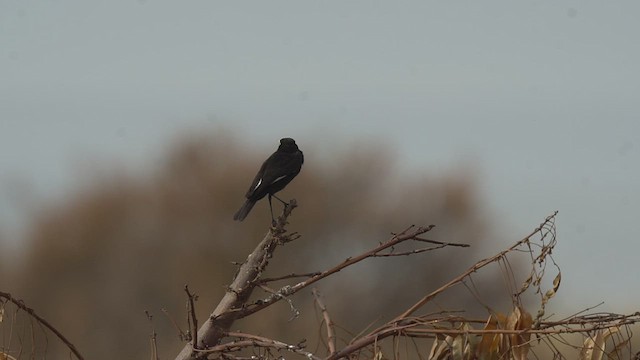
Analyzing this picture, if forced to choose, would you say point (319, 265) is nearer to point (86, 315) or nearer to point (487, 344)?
point (86, 315)

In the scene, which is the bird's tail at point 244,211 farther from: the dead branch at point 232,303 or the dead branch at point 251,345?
the dead branch at point 251,345

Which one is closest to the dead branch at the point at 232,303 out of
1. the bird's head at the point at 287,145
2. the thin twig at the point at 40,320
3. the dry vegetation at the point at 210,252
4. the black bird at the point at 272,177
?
the thin twig at the point at 40,320

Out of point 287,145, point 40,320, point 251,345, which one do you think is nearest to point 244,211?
point 287,145

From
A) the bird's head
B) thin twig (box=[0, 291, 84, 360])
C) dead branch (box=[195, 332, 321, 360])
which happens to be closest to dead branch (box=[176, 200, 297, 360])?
dead branch (box=[195, 332, 321, 360])

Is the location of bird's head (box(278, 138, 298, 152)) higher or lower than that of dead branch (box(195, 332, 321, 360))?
higher

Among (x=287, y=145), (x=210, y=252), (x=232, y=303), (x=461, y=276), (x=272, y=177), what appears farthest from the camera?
(x=210, y=252)

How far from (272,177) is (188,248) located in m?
26.8

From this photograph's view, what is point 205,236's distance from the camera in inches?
1344

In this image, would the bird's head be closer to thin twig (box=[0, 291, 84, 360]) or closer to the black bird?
the black bird

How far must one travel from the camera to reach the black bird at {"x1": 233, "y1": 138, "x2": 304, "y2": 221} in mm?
7508

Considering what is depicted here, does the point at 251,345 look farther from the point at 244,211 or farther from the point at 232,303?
the point at 244,211

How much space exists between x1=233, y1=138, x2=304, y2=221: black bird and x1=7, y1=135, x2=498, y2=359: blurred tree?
78.6 feet

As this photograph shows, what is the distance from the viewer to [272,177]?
7508 mm

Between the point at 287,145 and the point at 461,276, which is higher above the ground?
the point at 287,145
